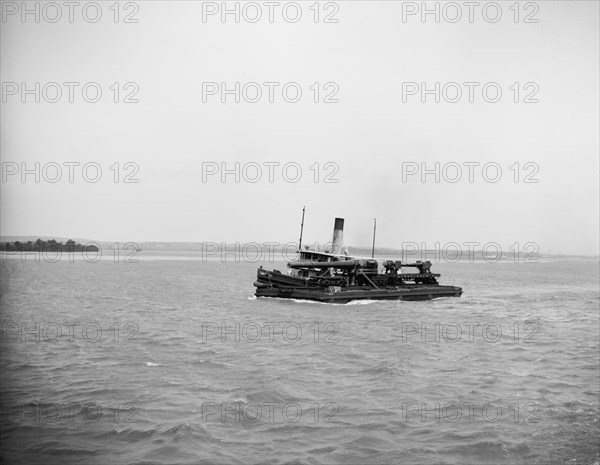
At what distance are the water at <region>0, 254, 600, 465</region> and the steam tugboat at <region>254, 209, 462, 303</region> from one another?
26.7 ft

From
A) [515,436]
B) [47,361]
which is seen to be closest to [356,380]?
[515,436]

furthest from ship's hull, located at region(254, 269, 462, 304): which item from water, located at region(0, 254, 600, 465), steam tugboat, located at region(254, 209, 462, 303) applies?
water, located at region(0, 254, 600, 465)

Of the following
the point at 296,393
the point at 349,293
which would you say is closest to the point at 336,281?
the point at 349,293

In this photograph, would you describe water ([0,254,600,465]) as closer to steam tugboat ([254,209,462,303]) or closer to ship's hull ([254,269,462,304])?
ship's hull ([254,269,462,304])

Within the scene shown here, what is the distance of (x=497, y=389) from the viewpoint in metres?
12.8

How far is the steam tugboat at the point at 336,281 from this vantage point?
32.7 meters

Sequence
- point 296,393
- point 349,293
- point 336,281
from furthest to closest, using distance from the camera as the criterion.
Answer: point 336,281, point 349,293, point 296,393

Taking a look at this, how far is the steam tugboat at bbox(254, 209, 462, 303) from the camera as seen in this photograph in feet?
107

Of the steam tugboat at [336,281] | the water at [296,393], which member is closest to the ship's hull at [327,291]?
the steam tugboat at [336,281]

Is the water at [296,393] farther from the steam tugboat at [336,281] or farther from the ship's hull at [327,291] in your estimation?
the steam tugboat at [336,281]

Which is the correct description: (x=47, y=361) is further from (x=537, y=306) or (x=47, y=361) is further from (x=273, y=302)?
(x=537, y=306)

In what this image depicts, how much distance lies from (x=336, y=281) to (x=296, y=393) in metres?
21.4

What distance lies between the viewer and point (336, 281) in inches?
1316

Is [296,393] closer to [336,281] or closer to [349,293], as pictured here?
[349,293]
